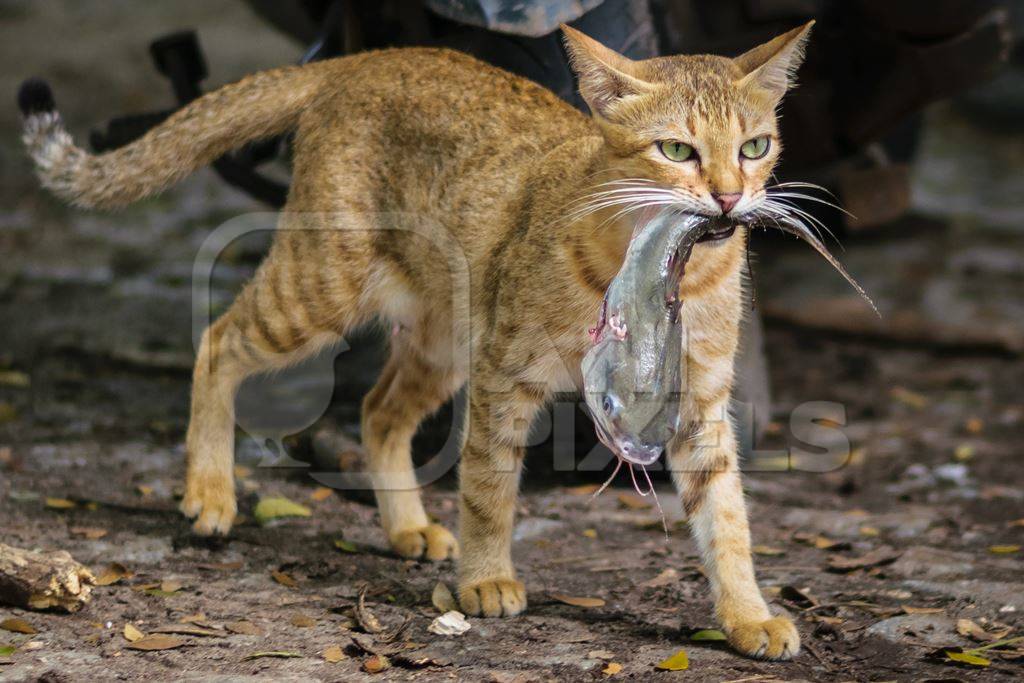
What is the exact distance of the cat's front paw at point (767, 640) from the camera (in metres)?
3.28

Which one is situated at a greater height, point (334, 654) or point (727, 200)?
point (727, 200)

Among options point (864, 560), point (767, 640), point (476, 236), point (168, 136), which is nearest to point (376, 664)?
point (767, 640)

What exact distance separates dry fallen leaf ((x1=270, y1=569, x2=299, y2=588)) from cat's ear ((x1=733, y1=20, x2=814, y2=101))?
204cm

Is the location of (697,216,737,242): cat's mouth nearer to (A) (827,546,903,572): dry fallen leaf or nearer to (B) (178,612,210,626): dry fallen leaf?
(A) (827,546,903,572): dry fallen leaf

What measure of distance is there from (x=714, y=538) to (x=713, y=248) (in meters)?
0.86

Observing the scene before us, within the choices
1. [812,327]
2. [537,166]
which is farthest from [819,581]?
[812,327]

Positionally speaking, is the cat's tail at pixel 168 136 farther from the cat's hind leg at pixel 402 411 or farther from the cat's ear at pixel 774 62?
the cat's ear at pixel 774 62

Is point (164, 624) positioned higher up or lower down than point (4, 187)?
lower down

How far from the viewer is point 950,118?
1119cm

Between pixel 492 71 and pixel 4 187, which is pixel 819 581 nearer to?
pixel 492 71

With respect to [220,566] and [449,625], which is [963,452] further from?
[220,566]

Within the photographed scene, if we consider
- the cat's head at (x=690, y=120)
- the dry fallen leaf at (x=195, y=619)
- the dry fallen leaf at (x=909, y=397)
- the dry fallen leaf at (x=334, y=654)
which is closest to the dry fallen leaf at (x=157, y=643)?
the dry fallen leaf at (x=195, y=619)

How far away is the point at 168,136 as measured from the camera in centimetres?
453

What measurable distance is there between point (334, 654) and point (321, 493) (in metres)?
1.58
